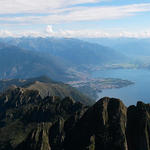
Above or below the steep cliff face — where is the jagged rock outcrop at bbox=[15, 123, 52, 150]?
below

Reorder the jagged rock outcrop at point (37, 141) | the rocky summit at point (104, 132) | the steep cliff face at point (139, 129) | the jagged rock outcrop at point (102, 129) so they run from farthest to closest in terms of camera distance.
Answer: the jagged rock outcrop at point (37, 141) → the jagged rock outcrop at point (102, 129) → the rocky summit at point (104, 132) → the steep cliff face at point (139, 129)

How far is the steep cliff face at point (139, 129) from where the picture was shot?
263ft

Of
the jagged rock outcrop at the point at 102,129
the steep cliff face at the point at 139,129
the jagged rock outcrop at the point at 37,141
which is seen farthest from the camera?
the jagged rock outcrop at the point at 37,141

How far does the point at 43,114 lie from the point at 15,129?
21.8 metres

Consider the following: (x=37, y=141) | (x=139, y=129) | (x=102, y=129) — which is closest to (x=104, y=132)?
(x=102, y=129)

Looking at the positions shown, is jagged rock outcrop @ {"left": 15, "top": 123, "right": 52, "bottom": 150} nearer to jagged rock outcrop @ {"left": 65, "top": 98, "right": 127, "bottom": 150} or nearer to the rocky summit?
the rocky summit

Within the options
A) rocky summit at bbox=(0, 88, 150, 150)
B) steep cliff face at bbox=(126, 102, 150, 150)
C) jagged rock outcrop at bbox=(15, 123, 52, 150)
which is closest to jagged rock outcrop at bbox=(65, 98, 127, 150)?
rocky summit at bbox=(0, 88, 150, 150)

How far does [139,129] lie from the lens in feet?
270

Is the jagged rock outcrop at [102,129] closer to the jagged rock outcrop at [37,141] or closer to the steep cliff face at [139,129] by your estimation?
the steep cliff face at [139,129]

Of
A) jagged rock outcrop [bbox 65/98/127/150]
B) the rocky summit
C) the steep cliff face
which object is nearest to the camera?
the steep cliff face

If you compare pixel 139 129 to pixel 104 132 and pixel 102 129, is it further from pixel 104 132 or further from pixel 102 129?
pixel 102 129

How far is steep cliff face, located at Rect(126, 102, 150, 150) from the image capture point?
3155 inches

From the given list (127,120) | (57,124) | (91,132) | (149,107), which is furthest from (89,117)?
(57,124)

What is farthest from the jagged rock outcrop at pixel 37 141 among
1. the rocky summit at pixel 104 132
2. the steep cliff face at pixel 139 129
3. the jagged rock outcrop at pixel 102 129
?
the steep cliff face at pixel 139 129
